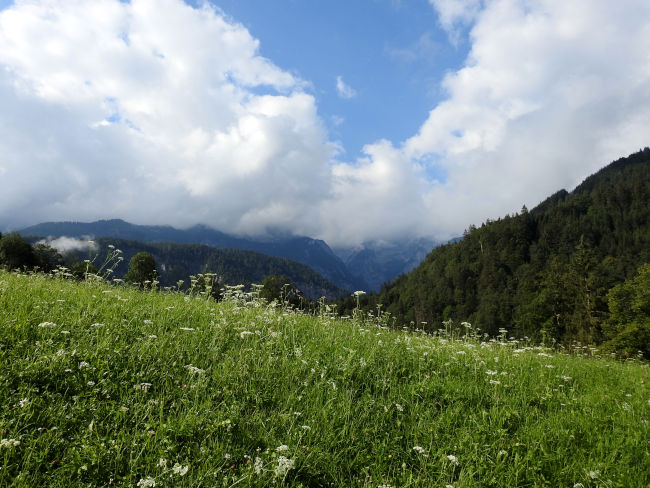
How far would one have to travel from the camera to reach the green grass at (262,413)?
3148 millimetres

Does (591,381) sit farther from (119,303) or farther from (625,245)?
(625,245)

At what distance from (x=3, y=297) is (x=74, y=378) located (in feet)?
9.77

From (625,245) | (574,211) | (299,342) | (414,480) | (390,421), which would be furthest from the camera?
(574,211)

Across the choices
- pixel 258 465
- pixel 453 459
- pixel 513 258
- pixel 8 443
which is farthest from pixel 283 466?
pixel 513 258

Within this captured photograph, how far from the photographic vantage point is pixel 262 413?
3.95 m

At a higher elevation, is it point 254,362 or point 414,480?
point 254,362

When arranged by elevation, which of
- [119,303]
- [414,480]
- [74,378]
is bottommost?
[414,480]

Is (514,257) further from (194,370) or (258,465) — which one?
(258,465)

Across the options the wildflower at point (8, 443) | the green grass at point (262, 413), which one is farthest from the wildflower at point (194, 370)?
the wildflower at point (8, 443)

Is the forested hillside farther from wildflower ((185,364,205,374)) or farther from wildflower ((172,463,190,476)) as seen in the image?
wildflower ((172,463,190,476))

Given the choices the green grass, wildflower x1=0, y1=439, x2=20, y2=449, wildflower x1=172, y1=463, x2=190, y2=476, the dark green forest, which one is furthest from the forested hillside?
wildflower x1=0, y1=439, x2=20, y2=449

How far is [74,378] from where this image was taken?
3865 mm

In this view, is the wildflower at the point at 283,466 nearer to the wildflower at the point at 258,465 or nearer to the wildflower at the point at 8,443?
the wildflower at the point at 258,465

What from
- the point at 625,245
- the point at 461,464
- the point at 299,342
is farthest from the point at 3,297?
the point at 625,245
